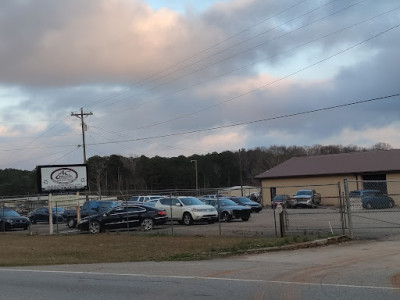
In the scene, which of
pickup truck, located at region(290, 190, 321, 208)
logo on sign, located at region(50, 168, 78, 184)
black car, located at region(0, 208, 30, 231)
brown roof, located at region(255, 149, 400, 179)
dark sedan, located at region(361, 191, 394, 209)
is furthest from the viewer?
brown roof, located at region(255, 149, 400, 179)

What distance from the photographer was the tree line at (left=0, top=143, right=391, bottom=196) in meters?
113

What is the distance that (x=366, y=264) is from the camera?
1112 centimetres

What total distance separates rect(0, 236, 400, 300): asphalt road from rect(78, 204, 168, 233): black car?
35.3 ft

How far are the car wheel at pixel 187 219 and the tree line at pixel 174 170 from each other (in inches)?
3382

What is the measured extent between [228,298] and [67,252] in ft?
32.8

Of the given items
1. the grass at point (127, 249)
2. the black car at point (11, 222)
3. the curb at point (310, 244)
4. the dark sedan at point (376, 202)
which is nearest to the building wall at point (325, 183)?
the dark sedan at point (376, 202)

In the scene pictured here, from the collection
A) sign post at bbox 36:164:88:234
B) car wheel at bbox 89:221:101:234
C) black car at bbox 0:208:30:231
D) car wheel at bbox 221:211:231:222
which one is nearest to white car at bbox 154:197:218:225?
car wheel at bbox 221:211:231:222

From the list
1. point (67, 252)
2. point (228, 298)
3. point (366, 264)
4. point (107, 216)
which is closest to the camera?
point (228, 298)

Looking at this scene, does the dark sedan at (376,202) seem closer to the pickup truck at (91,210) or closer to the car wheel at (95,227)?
the car wheel at (95,227)

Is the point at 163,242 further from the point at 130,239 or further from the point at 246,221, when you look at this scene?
the point at 246,221

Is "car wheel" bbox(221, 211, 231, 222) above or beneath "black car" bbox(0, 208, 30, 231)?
beneath

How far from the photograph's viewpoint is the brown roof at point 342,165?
49.8 metres

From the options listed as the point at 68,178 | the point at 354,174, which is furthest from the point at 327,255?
the point at 354,174

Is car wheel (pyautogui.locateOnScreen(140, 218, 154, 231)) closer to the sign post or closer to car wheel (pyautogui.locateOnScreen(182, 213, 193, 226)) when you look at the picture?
car wheel (pyautogui.locateOnScreen(182, 213, 193, 226))
